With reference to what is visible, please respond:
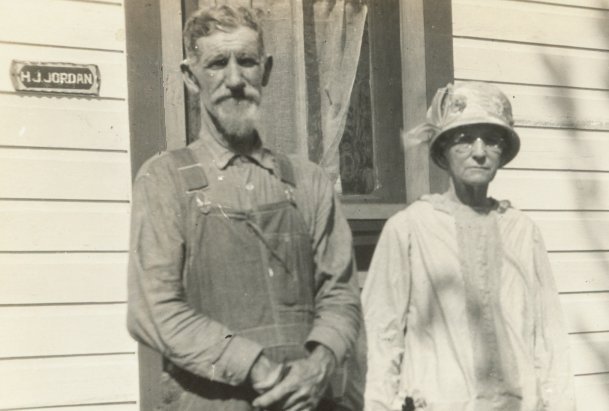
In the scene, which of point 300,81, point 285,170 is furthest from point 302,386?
point 300,81

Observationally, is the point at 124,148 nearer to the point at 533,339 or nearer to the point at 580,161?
the point at 533,339

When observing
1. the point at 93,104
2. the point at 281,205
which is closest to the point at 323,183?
the point at 281,205

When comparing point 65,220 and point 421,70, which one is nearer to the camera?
point 65,220

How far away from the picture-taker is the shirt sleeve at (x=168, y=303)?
2584 mm

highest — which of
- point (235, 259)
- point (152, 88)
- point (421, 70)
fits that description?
point (421, 70)

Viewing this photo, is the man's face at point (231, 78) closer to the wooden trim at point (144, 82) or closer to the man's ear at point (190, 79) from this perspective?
the man's ear at point (190, 79)

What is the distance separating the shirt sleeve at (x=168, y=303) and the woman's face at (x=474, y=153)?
1109mm

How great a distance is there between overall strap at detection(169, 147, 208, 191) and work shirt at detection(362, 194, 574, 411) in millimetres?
866

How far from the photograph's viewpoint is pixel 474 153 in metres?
3.36

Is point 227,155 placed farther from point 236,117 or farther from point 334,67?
point 334,67

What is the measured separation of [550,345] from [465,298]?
356 millimetres

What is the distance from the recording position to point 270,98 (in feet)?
13.9

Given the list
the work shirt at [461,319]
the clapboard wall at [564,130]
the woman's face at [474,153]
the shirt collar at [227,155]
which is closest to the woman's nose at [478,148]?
the woman's face at [474,153]

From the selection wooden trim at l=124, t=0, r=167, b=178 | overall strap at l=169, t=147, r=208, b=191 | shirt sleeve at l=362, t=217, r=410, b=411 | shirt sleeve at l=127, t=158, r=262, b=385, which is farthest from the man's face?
wooden trim at l=124, t=0, r=167, b=178
